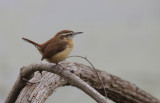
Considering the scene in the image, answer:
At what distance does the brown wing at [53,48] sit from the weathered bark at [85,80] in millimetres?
72

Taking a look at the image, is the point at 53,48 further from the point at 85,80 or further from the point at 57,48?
the point at 85,80

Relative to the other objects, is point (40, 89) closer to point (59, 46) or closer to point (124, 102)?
point (59, 46)

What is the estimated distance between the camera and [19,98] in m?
2.72

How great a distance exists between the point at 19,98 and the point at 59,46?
1.49ft

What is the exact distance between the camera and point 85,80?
134 inches

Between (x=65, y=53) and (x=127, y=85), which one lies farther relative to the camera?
(x=127, y=85)

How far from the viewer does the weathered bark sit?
8.95 ft

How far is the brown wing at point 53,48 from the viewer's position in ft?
8.40

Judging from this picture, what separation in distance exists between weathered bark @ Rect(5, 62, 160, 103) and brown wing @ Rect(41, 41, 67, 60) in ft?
0.24

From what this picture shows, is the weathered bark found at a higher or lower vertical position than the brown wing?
lower

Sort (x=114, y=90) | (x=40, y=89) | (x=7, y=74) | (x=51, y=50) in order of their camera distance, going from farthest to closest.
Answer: (x=7, y=74) → (x=114, y=90) → (x=40, y=89) → (x=51, y=50)

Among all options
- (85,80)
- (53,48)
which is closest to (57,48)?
(53,48)

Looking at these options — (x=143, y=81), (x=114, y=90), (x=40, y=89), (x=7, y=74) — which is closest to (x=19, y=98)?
(x=40, y=89)

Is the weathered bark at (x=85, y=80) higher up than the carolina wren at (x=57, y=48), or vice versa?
the carolina wren at (x=57, y=48)
